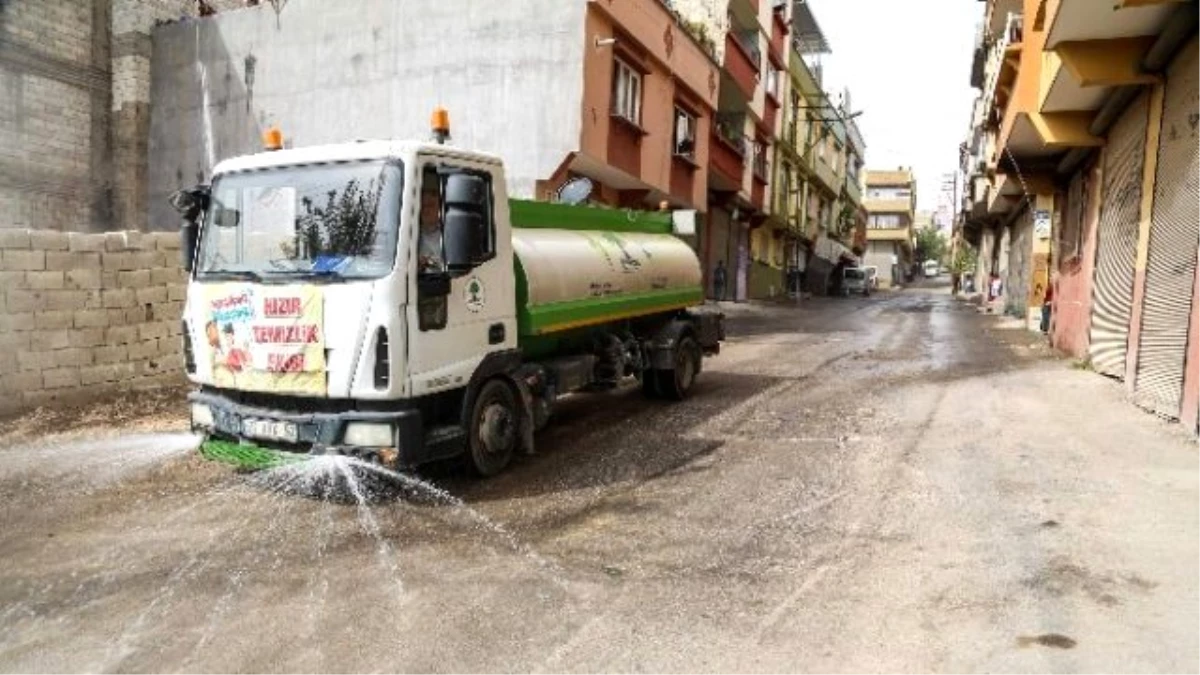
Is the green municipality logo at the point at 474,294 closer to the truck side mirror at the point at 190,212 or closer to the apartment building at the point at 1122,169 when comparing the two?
the truck side mirror at the point at 190,212

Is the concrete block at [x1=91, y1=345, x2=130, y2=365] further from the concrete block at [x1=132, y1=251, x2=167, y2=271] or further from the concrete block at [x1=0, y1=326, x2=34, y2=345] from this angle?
the concrete block at [x1=132, y1=251, x2=167, y2=271]

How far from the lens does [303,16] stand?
17.4 m

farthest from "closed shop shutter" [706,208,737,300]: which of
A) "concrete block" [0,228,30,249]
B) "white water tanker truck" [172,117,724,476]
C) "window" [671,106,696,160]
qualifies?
"white water tanker truck" [172,117,724,476]

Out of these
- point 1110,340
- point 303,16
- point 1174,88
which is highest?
point 303,16

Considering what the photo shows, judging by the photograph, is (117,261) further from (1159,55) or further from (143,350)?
(1159,55)

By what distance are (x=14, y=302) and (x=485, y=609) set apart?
282 inches

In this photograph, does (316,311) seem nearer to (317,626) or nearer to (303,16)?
(317,626)

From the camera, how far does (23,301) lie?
850cm

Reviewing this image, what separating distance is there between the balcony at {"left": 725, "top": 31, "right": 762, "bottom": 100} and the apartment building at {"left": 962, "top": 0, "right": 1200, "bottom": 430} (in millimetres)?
8885

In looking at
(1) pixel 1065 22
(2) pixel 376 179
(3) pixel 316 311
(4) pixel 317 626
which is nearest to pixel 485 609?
(4) pixel 317 626

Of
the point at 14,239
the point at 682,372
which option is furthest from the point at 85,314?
the point at 682,372

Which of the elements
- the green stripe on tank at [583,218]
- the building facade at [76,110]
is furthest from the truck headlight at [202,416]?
the building facade at [76,110]

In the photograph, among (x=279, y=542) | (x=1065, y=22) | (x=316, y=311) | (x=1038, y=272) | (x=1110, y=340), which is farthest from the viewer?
(x=1038, y=272)

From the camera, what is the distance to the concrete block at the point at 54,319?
8.64m
